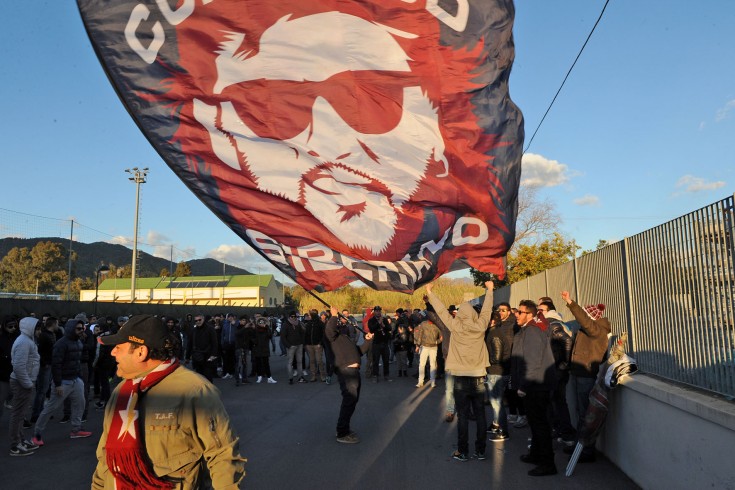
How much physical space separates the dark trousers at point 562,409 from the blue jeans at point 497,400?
0.83 meters

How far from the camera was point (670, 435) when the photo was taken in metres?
5.25

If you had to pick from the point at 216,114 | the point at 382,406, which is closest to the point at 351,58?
the point at 216,114

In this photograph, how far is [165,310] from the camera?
29516mm

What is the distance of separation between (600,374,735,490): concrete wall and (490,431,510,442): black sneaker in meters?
1.59

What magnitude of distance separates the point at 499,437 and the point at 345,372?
2447mm

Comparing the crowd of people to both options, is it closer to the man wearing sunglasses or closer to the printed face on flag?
the man wearing sunglasses

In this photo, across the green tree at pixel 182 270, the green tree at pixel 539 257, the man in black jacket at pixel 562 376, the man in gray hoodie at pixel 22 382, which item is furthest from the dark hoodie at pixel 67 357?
the green tree at pixel 182 270

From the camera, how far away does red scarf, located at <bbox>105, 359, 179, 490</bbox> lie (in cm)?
283

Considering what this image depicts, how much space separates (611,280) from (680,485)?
3.40 metres

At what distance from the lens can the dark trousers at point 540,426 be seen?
653 cm

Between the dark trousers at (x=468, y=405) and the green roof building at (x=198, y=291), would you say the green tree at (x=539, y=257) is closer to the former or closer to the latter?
the dark trousers at (x=468, y=405)

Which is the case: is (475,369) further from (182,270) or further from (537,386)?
(182,270)

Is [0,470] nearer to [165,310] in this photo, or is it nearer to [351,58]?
[351,58]

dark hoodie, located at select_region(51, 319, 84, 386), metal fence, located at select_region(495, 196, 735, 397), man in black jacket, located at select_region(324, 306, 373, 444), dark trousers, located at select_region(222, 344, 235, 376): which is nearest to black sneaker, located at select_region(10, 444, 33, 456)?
dark hoodie, located at select_region(51, 319, 84, 386)
